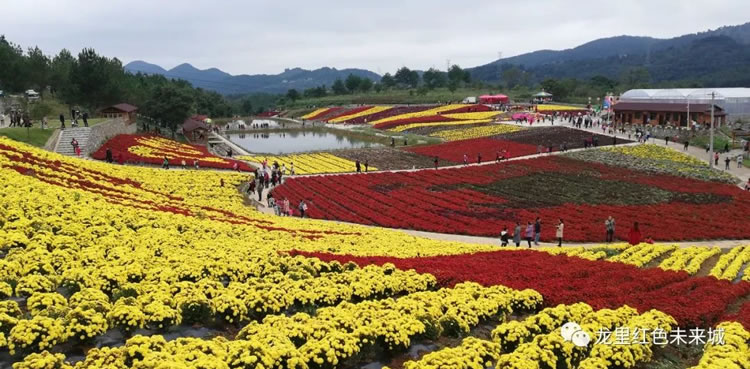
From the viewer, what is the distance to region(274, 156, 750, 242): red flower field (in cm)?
2769

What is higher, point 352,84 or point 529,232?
point 352,84

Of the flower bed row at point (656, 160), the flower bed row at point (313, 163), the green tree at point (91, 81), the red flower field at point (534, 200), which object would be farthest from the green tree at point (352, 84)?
the red flower field at point (534, 200)

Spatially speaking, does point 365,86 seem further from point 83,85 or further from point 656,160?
point 656,160

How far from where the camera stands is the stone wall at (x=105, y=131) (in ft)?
145

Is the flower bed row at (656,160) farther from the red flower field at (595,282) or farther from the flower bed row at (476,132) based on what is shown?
the red flower field at (595,282)

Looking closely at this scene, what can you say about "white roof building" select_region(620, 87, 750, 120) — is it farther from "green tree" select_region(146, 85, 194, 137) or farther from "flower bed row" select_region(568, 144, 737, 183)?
"green tree" select_region(146, 85, 194, 137)

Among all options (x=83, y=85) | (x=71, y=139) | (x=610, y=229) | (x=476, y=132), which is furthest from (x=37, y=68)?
(x=610, y=229)

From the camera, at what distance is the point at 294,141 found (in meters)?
88.9

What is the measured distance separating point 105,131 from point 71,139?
7182mm

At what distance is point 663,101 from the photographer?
7600 centimetres

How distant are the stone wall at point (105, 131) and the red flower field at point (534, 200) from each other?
1588 cm

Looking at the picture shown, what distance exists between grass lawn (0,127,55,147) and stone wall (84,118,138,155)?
9.63 ft

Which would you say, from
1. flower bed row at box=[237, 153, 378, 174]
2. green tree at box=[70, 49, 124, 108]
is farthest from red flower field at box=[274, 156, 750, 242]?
green tree at box=[70, 49, 124, 108]

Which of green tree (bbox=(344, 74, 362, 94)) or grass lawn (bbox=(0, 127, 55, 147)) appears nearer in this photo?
grass lawn (bbox=(0, 127, 55, 147))
